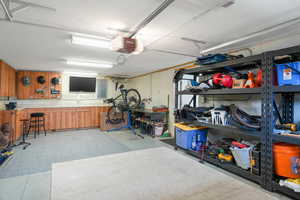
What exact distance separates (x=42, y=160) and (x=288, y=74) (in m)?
4.65

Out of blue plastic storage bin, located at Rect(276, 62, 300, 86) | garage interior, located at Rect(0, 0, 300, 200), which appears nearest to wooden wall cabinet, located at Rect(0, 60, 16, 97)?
garage interior, located at Rect(0, 0, 300, 200)

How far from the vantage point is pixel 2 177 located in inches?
104

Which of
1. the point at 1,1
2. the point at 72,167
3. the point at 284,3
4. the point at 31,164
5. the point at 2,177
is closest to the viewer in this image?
the point at 1,1

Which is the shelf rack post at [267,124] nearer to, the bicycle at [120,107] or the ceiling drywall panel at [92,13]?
the ceiling drywall panel at [92,13]

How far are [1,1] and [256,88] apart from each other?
3.36 m

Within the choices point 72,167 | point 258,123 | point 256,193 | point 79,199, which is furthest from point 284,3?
point 72,167

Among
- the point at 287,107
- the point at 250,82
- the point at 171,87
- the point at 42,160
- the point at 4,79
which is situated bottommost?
the point at 42,160

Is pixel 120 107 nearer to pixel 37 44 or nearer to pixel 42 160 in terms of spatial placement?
pixel 42 160

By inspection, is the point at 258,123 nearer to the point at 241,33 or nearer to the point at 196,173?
the point at 196,173

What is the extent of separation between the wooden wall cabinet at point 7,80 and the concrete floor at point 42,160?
5.61 ft

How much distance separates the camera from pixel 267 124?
226 centimetres

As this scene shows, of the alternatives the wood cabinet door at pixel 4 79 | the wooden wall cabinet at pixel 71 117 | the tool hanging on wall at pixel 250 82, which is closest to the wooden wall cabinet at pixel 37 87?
the wooden wall cabinet at pixel 71 117

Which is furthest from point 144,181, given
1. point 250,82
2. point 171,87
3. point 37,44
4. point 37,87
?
point 37,87

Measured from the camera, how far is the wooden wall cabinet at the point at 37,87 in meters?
6.02
